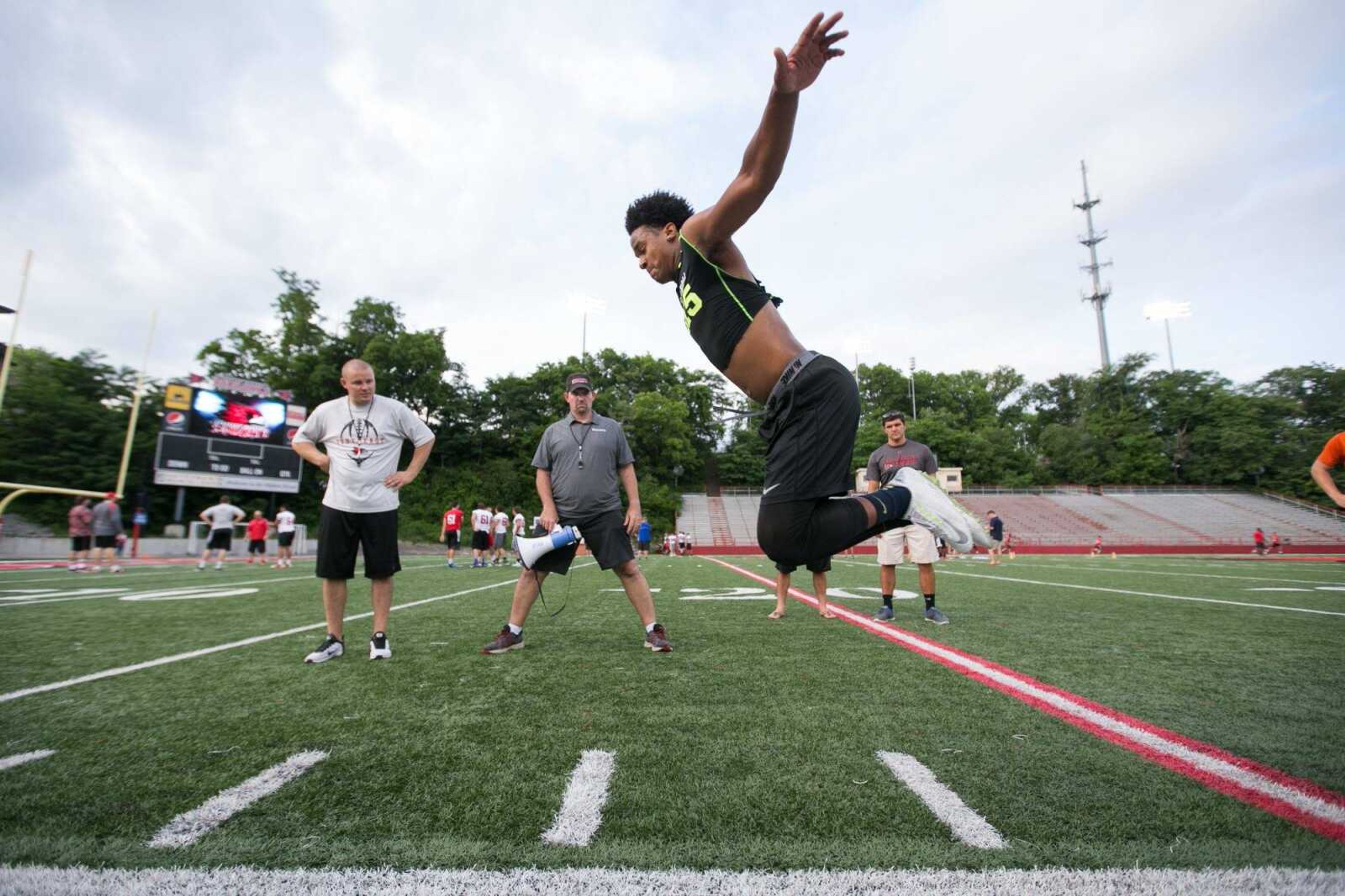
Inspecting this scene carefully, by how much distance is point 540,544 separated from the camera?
4.30 m

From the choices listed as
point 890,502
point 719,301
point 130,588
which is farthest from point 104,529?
point 890,502

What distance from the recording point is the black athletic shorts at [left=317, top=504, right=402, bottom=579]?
4180 millimetres

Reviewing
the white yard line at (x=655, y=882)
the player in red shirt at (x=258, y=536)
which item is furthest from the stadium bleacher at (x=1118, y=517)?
the white yard line at (x=655, y=882)

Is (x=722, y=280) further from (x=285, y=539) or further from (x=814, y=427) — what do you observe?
(x=285, y=539)

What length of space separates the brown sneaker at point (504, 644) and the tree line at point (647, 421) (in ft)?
108

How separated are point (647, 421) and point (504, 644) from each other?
44.3m

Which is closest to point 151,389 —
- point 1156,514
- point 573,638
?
point 573,638

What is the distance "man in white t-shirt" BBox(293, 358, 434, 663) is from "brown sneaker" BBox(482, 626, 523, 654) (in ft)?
2.06

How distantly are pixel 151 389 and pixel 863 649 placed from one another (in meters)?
40.1

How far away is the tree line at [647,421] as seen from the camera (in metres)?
29.2

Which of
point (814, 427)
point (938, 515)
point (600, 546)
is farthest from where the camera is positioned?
point (600, 546)

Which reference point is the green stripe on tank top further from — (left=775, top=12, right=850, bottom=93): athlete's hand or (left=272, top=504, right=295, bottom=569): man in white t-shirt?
(left=272, top=504, right=295, bottom=569): man in white t-shirt

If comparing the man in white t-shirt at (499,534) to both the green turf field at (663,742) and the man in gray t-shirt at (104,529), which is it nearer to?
the man in gray t-shirt at (104,529)

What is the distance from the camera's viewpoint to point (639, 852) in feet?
5.18
